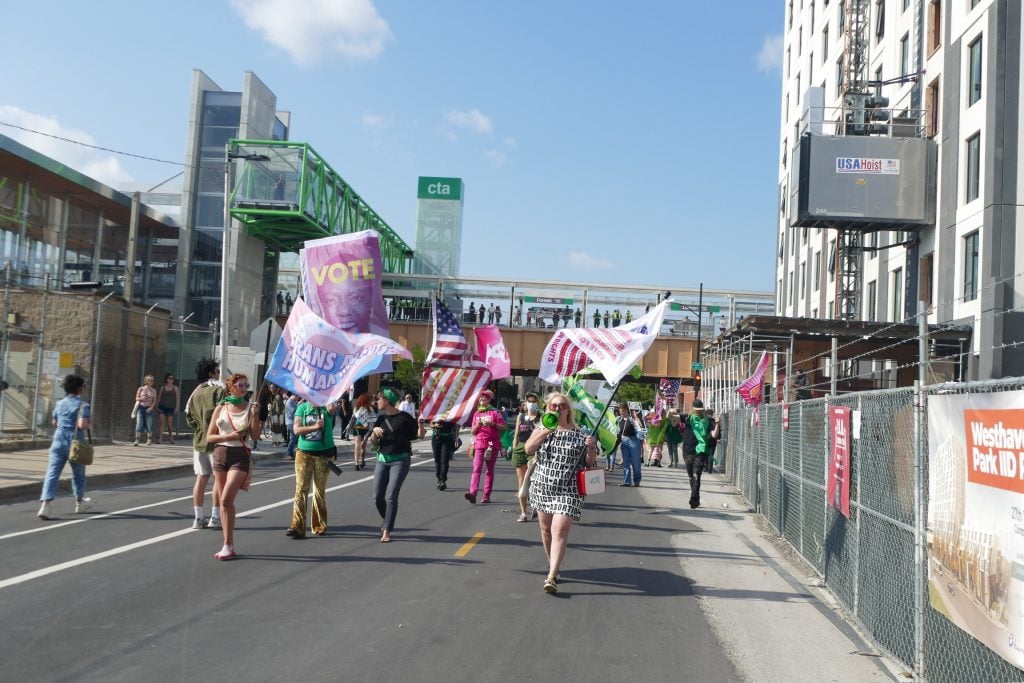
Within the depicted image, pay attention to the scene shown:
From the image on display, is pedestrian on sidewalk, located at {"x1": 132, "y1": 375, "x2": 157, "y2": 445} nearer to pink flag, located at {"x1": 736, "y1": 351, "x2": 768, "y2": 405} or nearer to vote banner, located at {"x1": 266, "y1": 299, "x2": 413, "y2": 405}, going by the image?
vote banner, located at {"x1": 266, "y1": 299, "x2": 413, "y2": 405}

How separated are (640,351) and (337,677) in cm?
915

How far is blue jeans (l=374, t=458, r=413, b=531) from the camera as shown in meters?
10.8

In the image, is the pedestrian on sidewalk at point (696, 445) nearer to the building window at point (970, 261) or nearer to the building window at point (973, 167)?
the building window at point (970, 261)

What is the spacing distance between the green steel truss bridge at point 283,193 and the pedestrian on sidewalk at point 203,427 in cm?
3222

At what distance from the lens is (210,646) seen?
616 cm

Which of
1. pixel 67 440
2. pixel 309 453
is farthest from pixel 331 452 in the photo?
pixel 67 440

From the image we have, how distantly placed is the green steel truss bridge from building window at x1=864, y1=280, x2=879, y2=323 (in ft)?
Result: 80.4

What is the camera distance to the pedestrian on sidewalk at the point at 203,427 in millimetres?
10672

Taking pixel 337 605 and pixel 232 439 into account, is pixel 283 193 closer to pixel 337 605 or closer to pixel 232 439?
pixel 232 439

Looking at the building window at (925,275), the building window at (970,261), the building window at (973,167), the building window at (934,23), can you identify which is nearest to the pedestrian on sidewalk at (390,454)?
the building window at (970,261)

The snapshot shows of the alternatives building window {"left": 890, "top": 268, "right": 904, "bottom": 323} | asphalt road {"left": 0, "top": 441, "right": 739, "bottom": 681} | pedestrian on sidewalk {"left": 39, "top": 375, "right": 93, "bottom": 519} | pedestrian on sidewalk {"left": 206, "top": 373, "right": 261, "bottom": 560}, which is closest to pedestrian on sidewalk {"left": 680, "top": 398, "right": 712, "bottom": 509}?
asphalt road {"left": 0, "top": 441, "right": 739, "bottom": 681}

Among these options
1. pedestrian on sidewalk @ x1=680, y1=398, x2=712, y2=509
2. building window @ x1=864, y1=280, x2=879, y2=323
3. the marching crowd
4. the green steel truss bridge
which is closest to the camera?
the marching crowd

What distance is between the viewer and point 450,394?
16734mm

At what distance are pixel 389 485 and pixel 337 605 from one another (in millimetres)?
3508
